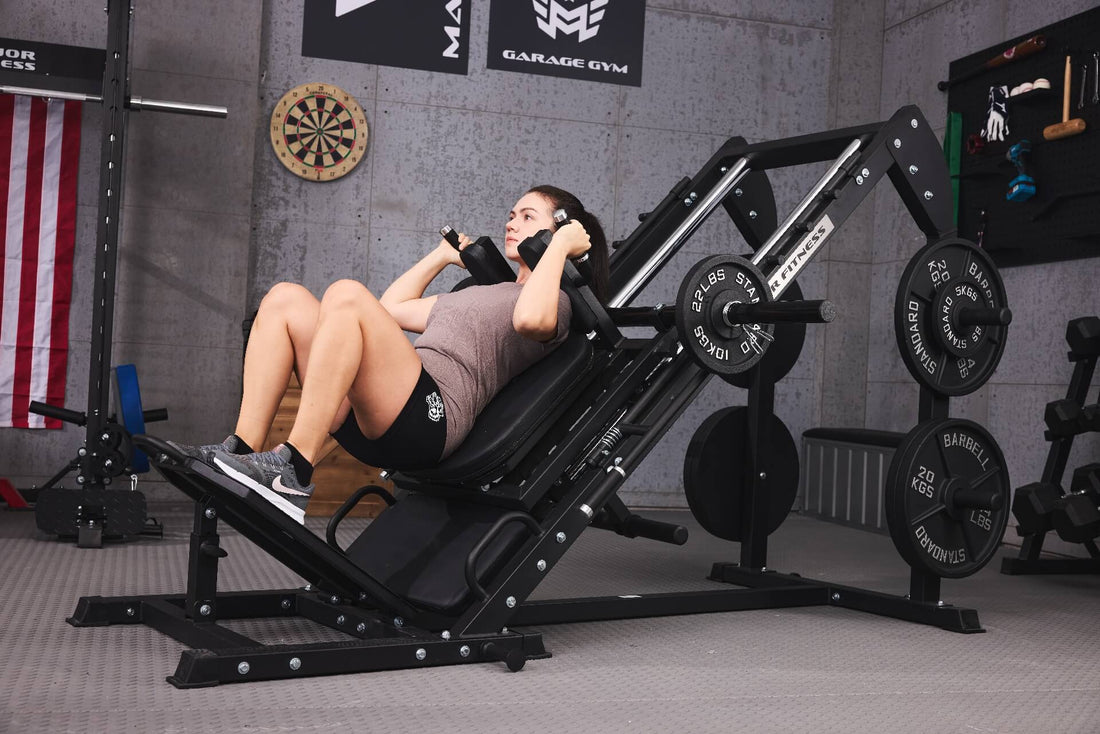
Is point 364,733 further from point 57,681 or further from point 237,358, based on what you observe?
point 237,358

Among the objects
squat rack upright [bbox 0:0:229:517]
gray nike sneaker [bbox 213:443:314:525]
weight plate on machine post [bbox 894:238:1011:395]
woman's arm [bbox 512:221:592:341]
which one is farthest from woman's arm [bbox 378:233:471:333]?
squat rack upright [bbox 0:0:229:517]

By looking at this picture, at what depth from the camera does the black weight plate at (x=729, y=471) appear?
12.6 ft

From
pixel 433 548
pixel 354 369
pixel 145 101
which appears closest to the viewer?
A: pixel 354 369

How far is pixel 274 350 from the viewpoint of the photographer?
2.67 m

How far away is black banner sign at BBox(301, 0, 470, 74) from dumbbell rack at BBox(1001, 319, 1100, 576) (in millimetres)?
3327

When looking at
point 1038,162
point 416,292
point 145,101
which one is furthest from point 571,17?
point 416,292

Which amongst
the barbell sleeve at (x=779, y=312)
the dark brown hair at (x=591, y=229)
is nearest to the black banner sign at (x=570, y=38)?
the dark brown hair at (x=591, y=229)

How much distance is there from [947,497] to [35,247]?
13.8 ft

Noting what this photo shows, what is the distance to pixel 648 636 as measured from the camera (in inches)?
124

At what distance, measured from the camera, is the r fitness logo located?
6.11 m

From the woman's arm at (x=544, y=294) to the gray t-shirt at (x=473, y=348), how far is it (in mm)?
97

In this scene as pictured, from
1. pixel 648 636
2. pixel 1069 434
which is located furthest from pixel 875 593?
pixel 1069 434

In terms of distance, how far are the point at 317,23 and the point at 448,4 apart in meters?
0.68

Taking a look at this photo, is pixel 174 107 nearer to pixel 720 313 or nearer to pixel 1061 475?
pixel 720 313
